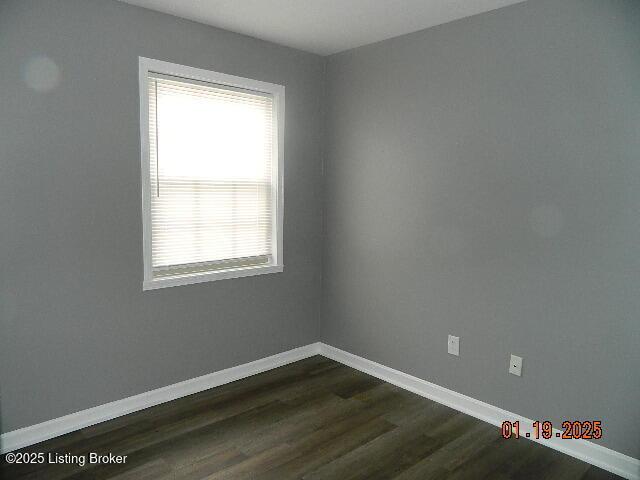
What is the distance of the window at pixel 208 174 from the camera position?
3.01 m

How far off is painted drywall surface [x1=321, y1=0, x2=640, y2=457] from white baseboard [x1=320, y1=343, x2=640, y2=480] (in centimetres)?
6

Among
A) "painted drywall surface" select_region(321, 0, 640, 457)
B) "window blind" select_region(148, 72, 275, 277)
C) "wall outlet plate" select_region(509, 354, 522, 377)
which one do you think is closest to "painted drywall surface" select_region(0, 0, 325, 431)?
"window blind" select_region(148, 72, 275, 277)

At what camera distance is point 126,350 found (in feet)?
9.74

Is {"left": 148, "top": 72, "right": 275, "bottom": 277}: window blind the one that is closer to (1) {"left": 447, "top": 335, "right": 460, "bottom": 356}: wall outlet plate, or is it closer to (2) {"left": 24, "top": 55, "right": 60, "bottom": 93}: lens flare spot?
(2) {"left": 24, "top": 55, "right": 60, "bottom": 93}: lens flare spot

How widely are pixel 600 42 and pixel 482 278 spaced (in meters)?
1.42

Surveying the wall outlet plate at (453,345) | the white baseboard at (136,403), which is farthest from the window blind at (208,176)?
the wall outlet plate at (453,345)

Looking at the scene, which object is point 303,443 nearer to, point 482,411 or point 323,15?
point 482,411

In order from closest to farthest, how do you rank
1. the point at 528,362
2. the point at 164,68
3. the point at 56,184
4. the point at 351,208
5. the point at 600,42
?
the point at 600,42 < the point at 56,184 < the point at 528,362 < the point at 164,68 < the point at 351,208

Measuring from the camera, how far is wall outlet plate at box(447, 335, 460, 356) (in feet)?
10.3

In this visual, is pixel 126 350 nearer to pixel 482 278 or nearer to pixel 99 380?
pixel 99 380

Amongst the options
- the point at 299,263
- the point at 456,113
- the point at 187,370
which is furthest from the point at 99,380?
the point at 456,113

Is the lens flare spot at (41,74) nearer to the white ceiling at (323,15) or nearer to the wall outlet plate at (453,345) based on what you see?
the white ceiling at (323,15)

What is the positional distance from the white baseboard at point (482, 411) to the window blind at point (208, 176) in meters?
1.06

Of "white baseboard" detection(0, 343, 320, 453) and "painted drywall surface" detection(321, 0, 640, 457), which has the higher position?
"painted drywall surface" detection(321, 0, 640, 457)
